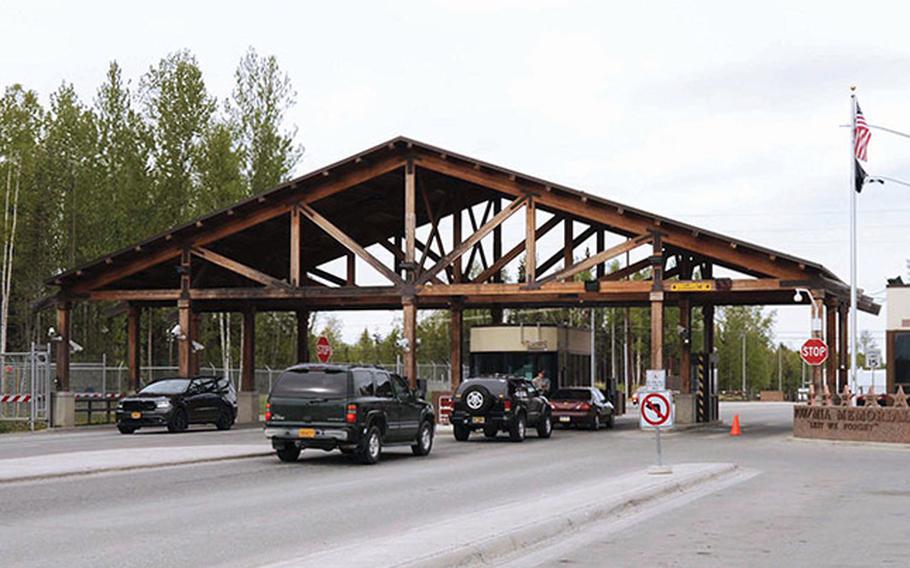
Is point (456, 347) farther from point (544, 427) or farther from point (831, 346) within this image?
point (831, 346)

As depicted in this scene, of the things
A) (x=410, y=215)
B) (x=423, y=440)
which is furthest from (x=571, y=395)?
(x=423, y=440)

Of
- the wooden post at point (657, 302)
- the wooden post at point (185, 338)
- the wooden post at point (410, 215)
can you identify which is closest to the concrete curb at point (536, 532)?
the wooden post at point (657, 302)

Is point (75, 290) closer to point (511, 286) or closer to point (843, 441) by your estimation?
point (511, 286)

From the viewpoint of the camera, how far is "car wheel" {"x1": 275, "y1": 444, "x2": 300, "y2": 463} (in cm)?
2562

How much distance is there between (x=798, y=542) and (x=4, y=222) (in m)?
49.2

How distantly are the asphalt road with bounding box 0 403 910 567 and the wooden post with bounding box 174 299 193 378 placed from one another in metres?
15.0

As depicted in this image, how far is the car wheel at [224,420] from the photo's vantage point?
40000 mm

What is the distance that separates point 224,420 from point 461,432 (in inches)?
363

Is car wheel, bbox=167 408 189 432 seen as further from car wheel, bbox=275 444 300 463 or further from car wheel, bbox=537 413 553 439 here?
car wheel, bbox=275 444 300 463

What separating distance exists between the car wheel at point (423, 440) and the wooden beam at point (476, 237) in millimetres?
14189

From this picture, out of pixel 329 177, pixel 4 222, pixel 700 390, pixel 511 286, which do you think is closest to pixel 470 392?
pixel 511 286

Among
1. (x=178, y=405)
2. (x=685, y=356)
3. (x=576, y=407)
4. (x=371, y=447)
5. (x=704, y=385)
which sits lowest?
(x=371, y=447)

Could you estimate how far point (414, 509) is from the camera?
54.7 ft

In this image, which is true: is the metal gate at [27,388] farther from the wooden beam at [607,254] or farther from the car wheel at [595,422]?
the car wheel at [595,422]
